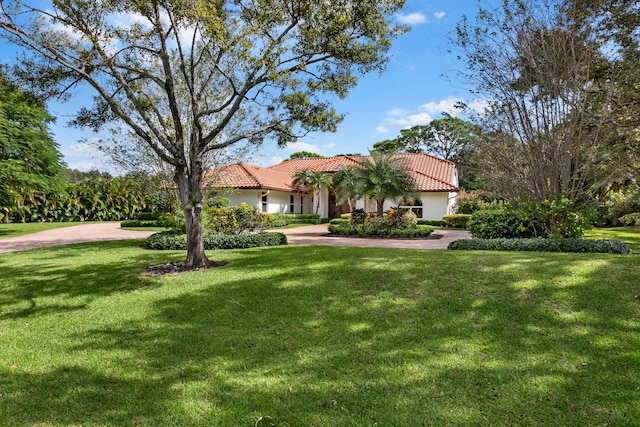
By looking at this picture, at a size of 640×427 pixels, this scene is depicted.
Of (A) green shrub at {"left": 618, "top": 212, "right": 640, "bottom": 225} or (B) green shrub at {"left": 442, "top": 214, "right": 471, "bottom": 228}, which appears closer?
(A) green shrub at {"left": 618, "top": 212, "right": 640, "bottom": 225}

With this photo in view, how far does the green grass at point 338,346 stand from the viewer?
10.8ft

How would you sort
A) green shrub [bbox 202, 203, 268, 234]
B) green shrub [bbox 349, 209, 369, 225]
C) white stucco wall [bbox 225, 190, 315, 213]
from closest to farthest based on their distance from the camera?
green shrub [bbox 202, 203, 268, 234] → green shrub [bbox 349, 209, 369, 225] → white stucco wall [bbox 225, 190, 315, 213]

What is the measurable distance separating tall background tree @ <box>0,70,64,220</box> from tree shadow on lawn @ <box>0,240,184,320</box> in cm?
680

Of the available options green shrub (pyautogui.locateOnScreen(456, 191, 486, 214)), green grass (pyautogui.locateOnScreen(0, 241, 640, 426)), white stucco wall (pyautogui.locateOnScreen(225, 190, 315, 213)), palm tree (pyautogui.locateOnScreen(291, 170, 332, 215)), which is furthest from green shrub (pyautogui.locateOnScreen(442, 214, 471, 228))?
green grass (pyautogui.locateOnScreen(0, 241, 640, 426))

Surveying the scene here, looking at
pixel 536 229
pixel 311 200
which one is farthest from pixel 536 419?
pixel 311 200

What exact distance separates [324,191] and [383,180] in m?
13.8

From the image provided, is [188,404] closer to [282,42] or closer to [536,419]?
[536,419]

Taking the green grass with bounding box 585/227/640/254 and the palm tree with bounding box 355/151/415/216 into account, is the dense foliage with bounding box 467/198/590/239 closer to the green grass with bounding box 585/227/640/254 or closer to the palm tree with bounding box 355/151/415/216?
the green grass with bounding box 585/227/640/254

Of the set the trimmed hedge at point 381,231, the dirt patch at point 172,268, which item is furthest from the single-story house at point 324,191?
the dirt patch at point 172,268

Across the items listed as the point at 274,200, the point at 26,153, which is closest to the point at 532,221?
the point at 274,200

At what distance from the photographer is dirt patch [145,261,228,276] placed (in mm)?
8812

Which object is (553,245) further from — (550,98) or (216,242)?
(216,242)

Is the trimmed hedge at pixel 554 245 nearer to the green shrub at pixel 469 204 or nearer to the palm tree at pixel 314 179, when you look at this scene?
the green shrub at pixel 469 204

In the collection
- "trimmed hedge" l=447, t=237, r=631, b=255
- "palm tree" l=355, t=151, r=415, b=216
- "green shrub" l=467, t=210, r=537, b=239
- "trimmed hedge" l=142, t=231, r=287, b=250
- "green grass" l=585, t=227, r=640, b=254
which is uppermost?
"palm tree" l=355, t=151, r=415, b=216
